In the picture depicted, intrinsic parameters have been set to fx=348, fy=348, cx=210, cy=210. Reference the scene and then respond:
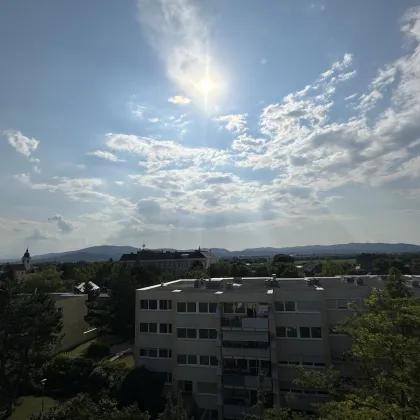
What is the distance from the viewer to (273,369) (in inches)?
1174

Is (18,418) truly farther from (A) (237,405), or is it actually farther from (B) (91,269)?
(B) (91,269)

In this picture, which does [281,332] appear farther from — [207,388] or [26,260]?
[26,260]

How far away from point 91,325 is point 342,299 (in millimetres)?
39997

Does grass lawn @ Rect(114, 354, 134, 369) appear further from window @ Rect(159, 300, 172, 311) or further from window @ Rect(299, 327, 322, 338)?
window @ Rect(299, 327, 322, 338)

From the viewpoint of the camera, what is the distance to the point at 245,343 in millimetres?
31109

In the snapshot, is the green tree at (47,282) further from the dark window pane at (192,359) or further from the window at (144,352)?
the dark window pane at (192,359)

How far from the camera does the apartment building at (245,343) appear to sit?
29.9 metres

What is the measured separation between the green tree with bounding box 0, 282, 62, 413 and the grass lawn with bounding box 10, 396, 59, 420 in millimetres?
1146

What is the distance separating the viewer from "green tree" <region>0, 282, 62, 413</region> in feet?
94.9

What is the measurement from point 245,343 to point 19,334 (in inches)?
759

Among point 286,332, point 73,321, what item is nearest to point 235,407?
point 286,332

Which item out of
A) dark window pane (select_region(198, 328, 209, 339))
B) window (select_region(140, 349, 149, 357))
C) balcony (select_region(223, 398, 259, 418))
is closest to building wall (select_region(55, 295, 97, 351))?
window (select_region(140, 349, 149, 357))

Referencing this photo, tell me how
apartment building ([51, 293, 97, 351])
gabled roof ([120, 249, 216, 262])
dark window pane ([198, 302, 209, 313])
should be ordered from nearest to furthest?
dark window pane ([198, 302, 209, 313]) < apartment building ([51, 293, 97, 351]) < gabled roof ([120, 249, 216, 262])

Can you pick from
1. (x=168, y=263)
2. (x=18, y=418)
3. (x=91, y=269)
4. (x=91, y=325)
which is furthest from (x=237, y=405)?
(x=168, y=263)
